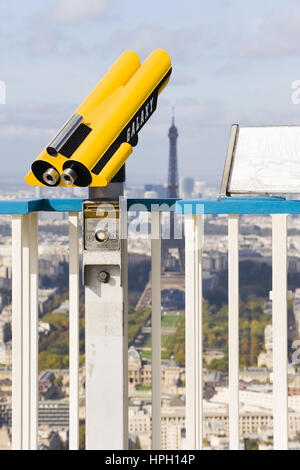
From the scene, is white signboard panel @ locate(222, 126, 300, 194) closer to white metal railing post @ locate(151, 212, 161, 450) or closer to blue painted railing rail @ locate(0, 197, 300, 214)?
blue painted railing rail @ locate(0, 197, 300, 214)

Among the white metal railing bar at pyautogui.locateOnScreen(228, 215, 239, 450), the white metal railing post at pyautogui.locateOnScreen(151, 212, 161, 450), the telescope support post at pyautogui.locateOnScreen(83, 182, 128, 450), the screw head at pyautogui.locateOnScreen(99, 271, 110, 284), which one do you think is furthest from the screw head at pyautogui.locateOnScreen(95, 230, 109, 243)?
the white metal railing bar at pyautogui.locateOnScreen(228, 215, 239, 450)

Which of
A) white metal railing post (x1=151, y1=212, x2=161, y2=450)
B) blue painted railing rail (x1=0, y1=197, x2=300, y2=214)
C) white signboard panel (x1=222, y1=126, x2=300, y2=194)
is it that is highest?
A: white signboard panel (x1=222, y1=126, x2=300, y2=194)

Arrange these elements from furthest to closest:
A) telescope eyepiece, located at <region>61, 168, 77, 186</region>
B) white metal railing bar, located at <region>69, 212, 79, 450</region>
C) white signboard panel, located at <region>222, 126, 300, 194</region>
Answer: white metal railing bar, located at <region>69, 212, 79, 450</region>, white signboard panel, located at <region>222, 126, 300, 194</region>, telescope eyepiece, located at <region>61, 168, 77, 186</region>

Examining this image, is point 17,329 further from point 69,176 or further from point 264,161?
point 264,161

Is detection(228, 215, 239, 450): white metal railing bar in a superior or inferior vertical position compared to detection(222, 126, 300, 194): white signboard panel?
inferior

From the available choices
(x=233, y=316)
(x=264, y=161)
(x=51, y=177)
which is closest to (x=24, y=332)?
(x=51, y=177)

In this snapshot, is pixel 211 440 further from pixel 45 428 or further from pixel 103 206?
pixel 103 206
